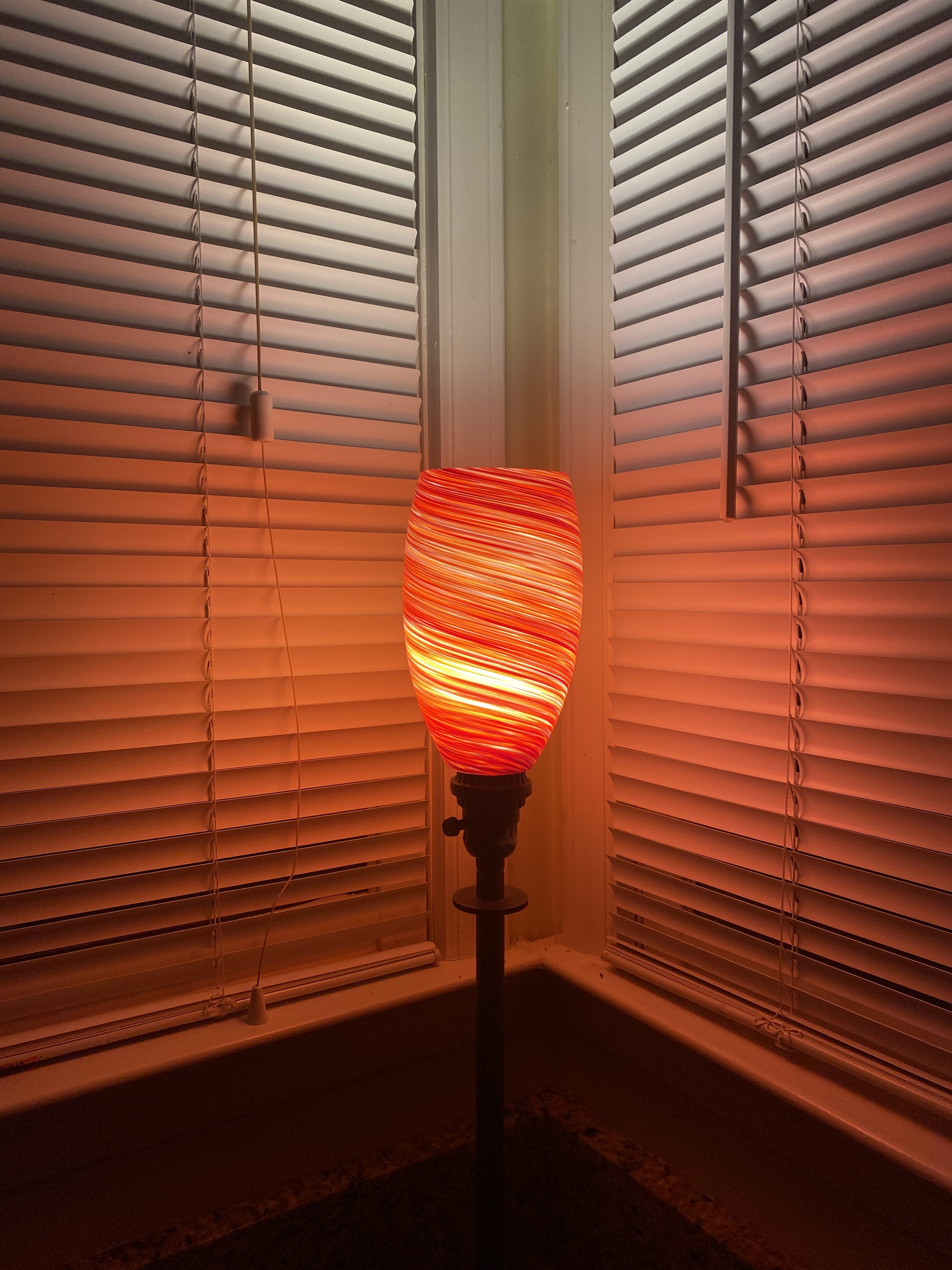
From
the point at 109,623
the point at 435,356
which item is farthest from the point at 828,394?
the point at 109,623

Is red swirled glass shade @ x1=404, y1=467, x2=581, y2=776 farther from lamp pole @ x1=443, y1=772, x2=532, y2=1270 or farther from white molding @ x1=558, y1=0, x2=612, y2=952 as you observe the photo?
white molding @ x1=558, y1=0, x2=612, y2=952

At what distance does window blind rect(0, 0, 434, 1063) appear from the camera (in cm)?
107

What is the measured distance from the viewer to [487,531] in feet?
3.05

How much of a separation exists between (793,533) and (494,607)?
427 millimetres

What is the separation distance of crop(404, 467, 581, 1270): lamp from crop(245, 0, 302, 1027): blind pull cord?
31cm

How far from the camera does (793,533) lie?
1.06 meters

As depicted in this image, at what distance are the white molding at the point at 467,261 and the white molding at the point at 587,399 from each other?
0.12m

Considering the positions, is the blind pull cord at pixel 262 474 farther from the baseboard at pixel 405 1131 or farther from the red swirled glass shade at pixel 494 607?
the red swirled glass shade at pixel 494 607

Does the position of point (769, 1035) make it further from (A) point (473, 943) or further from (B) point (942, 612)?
(B) point (942, 612)

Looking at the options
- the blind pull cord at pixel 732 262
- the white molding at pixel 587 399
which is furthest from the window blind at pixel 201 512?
the blind pull cord at pixel 732 262

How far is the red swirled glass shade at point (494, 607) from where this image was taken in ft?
3.03

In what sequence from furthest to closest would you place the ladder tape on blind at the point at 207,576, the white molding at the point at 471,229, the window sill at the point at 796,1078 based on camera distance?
the white molding at the point at 471,229, the ladder tape on blind at the point at 207,576, the window sill at the point at 796,1078

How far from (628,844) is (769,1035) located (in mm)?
335

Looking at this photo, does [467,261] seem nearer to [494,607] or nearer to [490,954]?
[494,607]
